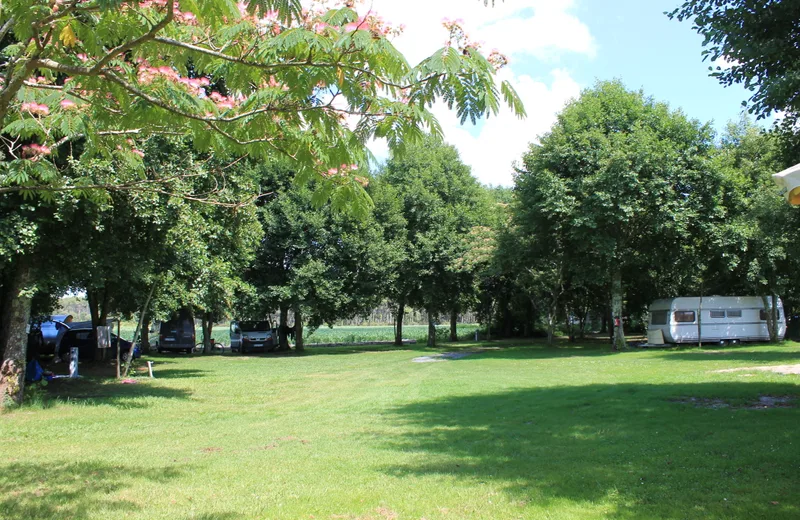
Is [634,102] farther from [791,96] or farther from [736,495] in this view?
[736,495]

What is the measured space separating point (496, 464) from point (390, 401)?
636 centimetres

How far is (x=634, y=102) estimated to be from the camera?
90.6 feet

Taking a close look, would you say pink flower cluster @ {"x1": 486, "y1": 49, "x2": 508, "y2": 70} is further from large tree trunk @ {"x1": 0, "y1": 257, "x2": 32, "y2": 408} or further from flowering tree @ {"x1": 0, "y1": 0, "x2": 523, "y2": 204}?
large tree trunk @ {"x1": 0, "y1": 257, "x2": 32, "y2": 408}

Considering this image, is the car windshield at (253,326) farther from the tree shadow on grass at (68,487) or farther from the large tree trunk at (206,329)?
the tree shadow on grass at (68,487)

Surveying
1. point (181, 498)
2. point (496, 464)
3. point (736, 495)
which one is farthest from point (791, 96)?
point (181, 498)

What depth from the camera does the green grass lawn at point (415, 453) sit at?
198 inches

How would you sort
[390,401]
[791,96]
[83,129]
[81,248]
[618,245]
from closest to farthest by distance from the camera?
[83,129] → [791,96] → [81,248] → [390,401] → [618,245]

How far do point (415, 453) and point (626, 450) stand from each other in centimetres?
260

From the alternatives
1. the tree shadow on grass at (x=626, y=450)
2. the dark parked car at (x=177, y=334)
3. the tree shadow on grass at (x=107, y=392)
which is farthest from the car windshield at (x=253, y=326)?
the tree shadow on grass at (x=626, y=450)

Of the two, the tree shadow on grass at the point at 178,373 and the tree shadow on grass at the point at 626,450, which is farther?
the tree shadow on grass at the point at 178,373

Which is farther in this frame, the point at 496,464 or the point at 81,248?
the point at 81,248

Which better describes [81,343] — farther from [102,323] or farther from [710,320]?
[710,320]

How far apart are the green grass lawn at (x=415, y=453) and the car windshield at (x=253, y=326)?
19806 mm

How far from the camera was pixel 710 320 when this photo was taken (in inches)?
1184
